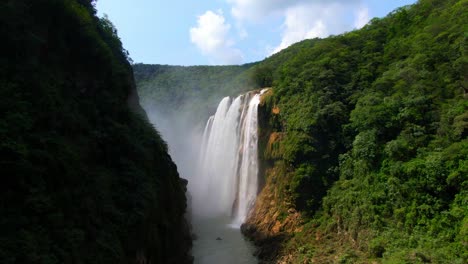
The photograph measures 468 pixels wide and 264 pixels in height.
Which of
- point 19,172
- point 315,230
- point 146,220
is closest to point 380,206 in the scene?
point 315,230

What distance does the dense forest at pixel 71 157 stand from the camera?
29.1 ft

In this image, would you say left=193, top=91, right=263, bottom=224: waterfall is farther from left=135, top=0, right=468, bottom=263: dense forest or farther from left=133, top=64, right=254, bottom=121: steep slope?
left=133, top=64, right=254, bottom=121: steep slope

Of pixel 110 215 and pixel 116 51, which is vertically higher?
pixel 116 51

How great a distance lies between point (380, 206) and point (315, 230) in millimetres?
4965

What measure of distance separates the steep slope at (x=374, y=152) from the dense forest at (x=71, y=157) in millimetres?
9590

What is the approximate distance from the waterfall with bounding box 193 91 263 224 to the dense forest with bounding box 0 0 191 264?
53.0 feet

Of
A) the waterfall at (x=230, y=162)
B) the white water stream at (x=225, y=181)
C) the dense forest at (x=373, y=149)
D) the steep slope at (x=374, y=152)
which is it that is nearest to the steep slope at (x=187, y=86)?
the white water stream at (x=225, y=181)

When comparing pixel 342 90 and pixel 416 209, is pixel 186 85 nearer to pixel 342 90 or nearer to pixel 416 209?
pixel 342 90

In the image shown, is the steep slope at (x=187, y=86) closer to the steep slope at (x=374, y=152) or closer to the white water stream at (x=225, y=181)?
the white water stream at (x=225, y=181)

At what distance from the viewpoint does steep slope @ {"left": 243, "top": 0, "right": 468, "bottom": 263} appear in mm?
17500

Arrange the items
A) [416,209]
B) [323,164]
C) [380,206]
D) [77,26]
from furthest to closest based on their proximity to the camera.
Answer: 1. [323,164]
2. [380,206]
3. [416,209]
4. [77,26]

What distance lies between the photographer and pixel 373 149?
2200cm

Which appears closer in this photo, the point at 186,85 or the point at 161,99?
the point at 161,99

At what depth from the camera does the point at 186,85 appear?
8081 centimetres
